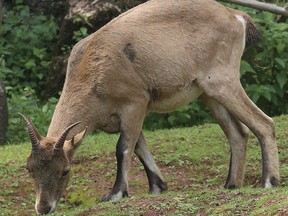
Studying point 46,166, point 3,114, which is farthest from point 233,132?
point 3,114

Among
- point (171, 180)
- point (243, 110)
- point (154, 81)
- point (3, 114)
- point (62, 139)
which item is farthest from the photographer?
point (3, 114)

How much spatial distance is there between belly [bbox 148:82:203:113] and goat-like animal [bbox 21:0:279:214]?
1 cm

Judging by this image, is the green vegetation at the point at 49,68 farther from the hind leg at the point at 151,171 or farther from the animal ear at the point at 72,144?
the animal ear at the point at 72,144

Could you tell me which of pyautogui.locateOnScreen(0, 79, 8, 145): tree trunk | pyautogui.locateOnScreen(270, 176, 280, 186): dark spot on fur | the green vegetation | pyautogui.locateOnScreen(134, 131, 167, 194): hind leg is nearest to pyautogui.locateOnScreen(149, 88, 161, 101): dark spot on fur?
pyautogui.locateOnScreen(134, 131, 167, 194): hind leg

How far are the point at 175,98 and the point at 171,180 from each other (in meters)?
1.21

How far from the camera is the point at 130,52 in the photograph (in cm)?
916

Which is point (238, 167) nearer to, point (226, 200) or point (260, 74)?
point (226, 200)

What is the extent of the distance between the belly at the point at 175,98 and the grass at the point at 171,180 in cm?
91

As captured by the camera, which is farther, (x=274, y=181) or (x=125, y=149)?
(x=274, y=181)

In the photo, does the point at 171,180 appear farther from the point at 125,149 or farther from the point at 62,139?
the point at 62,139

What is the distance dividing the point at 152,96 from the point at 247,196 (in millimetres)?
1846

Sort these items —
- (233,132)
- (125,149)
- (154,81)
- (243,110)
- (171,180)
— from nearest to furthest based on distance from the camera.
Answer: (125,149)
(154,81)
(243,110)
(233,132)
(171,180)

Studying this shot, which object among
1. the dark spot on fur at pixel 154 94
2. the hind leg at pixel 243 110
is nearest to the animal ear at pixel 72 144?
the dark spot on fur at pixel 154 94

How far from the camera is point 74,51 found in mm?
9344
